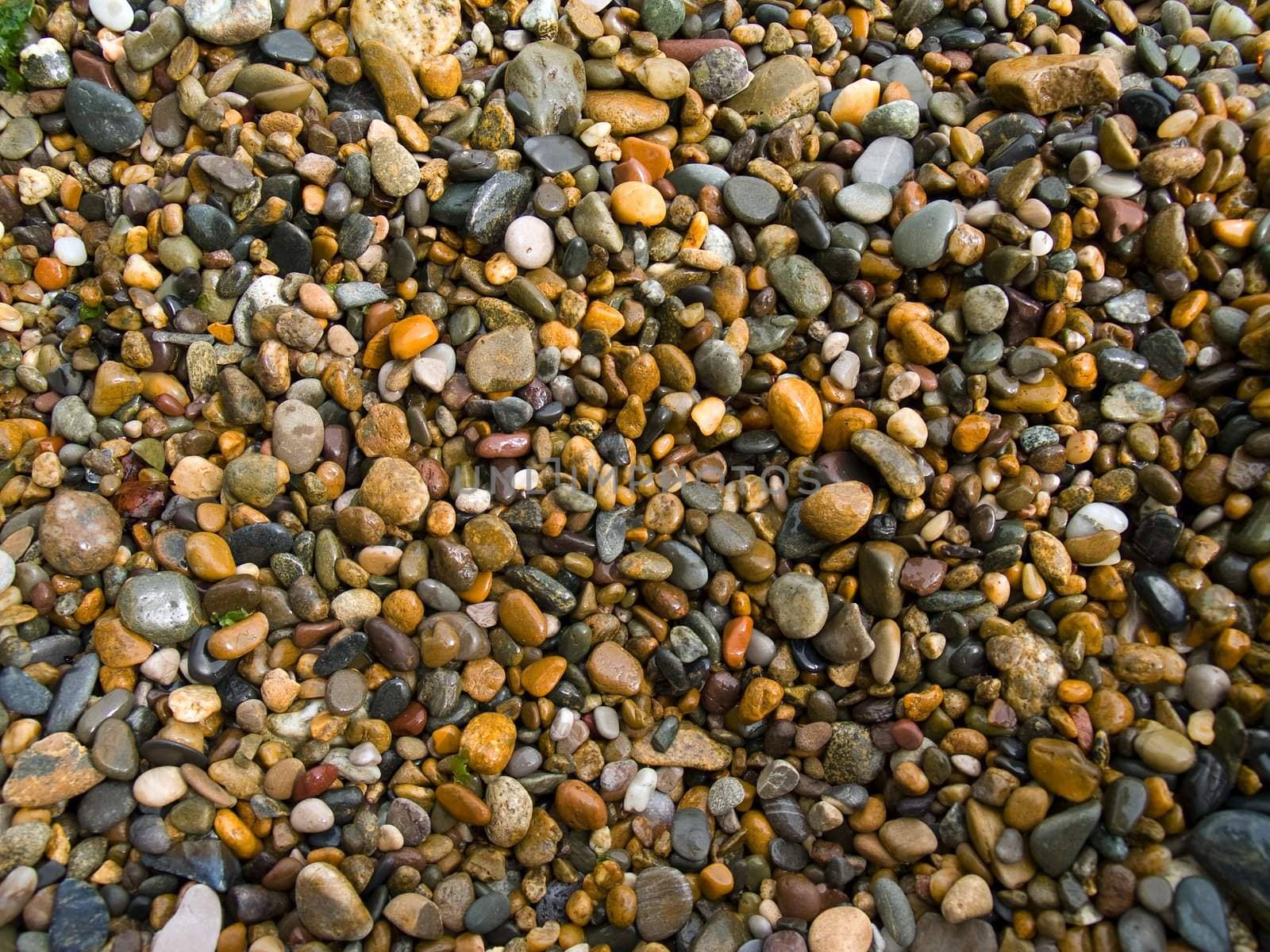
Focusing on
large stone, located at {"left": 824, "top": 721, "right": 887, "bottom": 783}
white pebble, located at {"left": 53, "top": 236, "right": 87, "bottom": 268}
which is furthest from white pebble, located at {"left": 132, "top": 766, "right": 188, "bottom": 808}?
large stone, located at {"left": 824, "top": 721, "right": 887, "bottom": 783}

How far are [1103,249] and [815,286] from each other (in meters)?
0.95

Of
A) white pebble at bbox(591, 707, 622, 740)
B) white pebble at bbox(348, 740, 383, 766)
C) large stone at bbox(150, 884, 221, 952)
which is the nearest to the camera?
large stone at bbox(150, 884, 221, 952)

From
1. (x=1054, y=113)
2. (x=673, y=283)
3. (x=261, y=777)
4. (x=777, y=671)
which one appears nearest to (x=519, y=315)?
(x=673, y=283)

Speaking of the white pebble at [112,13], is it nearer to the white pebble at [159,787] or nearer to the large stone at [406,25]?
the large stone at [406,25]

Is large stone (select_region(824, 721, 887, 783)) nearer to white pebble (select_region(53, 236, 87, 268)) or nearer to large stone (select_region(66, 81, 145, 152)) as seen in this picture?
white pebble (select_region(53, 236, 87, 268))

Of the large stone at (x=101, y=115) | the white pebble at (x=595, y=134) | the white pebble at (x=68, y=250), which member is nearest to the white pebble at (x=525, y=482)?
the white pebble at (x=595, y=134)

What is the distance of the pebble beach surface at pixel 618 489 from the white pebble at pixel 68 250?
0.01 meters

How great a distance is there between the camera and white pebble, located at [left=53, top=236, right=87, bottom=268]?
8.86 ft

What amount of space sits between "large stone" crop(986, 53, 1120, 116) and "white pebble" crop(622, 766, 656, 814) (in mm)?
2572

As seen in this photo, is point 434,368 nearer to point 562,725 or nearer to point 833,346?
point 562,725

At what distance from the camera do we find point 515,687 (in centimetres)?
248

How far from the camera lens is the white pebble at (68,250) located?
2.70m

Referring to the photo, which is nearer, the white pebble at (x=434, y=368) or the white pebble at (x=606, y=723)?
the white pebble at (x=606, y=723)

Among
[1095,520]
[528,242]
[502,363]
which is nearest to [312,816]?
[502,363]
